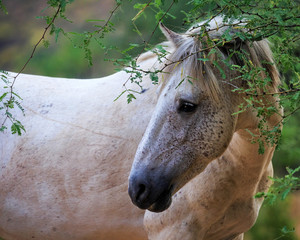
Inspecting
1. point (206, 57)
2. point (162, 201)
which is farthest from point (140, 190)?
point (206, 57)

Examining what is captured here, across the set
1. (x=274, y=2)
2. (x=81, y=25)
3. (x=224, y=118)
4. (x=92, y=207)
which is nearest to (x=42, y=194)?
(x=92, y=207)

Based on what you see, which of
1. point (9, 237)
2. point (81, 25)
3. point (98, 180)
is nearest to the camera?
point (98, 180)

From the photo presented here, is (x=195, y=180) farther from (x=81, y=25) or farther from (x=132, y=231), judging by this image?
(x=81, y=25)

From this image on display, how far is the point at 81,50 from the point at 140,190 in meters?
8.29

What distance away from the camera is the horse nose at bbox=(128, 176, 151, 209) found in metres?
2.38

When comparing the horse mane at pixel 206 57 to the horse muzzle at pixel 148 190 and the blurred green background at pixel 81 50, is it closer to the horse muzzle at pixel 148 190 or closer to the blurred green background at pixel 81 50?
the horse muzzle at pixel 148 190

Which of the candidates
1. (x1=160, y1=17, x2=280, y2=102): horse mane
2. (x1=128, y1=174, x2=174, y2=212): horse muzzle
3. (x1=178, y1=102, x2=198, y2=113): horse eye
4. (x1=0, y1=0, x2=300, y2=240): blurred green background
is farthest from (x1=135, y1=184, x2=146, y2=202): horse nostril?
(x1=0, y1=0, x2=300, y2=240): blurred green background

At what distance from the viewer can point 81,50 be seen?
10.4 metres

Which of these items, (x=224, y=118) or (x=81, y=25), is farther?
(x=81, y=25)

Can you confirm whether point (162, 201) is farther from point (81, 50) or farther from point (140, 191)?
point (81, 50)

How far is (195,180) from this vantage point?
9.82 ft

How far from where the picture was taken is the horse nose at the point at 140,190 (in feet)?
7.79

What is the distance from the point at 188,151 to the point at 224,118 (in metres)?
0.24

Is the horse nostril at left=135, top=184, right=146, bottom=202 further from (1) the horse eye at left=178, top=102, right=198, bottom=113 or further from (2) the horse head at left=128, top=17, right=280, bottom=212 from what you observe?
(1) the horse eye at left=178, top=102, right=198, bottom=113
